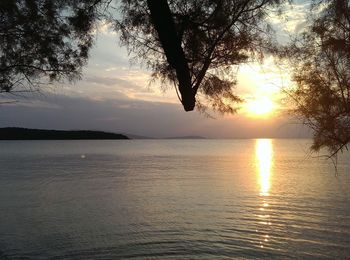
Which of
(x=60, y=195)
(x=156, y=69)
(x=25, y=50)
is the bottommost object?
(x=60, y=195)

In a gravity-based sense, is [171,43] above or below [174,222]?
above

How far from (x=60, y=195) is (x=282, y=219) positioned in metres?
16.7

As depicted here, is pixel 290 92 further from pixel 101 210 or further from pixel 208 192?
pixel 208 192

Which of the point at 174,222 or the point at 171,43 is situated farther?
the point at 174,222

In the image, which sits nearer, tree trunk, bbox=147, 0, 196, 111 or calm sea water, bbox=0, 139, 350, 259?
tree trunk, bbox=147, 0, 196, 111

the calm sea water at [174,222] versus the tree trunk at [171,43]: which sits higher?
the tree trunk at [171,43]

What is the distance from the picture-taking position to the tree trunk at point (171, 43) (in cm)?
351

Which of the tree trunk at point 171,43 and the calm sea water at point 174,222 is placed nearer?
the tree trunk at point 171,43

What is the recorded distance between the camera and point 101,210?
24844mm

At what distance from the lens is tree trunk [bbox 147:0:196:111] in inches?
138

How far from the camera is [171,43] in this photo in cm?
373

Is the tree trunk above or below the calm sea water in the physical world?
above

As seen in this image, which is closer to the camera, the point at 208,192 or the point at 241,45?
the point at 241,45

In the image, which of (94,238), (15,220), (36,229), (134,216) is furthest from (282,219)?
(15,220)
